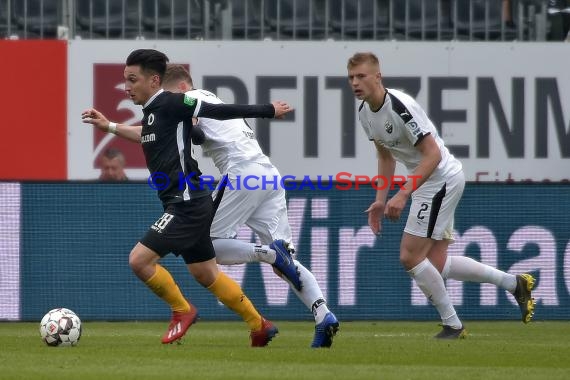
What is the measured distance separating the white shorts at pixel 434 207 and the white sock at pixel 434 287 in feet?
0.78

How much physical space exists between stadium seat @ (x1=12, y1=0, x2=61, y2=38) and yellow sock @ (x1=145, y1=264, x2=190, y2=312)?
8.26 m

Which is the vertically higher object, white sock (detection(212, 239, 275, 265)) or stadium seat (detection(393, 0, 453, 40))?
stadium seat (detection(393, 0, 453, 40))

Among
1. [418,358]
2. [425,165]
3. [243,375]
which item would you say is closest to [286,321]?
[425,165]

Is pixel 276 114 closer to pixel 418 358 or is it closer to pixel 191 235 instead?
pixel 191 235

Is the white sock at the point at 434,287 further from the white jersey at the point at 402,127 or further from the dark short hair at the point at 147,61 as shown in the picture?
the dark short hair at the point at 147,61

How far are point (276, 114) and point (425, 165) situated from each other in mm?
1685

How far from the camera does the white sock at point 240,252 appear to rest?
9.30 meters

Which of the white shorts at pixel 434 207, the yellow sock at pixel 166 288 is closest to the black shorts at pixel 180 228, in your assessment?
the yellow sock at pixel 166 288

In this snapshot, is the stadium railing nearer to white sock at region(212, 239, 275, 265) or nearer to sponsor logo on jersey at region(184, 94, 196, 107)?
white sock at region(212, 239, 275, 265)

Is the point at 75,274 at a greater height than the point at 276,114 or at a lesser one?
lesser

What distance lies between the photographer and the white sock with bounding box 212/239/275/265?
9303 mm

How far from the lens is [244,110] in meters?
8.65

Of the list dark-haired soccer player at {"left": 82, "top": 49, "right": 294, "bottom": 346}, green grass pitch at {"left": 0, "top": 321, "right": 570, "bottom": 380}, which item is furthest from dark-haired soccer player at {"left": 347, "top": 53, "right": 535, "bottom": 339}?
dark-haired soccer player at {"left": 82, "top": 49, "right": 294, "bottom": 346}

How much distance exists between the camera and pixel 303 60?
55.8 ft
